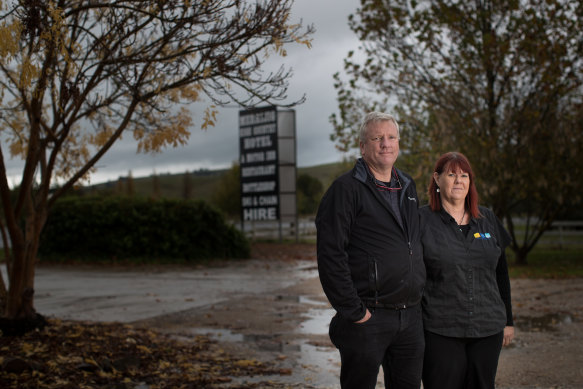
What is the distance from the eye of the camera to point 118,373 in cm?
646

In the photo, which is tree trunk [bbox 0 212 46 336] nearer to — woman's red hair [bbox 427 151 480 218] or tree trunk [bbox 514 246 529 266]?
woman's red hair [bbox 427 151 480 218]

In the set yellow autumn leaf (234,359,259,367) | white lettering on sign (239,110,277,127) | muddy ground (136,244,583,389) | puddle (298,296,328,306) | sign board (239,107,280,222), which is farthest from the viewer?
white lettering on sign (239,110,277,127)

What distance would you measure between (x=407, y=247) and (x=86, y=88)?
14.9 feet

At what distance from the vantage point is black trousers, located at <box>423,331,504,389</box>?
3.51m

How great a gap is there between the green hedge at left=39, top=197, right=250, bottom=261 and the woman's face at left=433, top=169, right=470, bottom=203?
19.4 meters

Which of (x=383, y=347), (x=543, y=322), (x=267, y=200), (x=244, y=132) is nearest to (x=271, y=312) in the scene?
(x=543, y=322)

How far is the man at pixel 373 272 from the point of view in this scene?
3.24 metres

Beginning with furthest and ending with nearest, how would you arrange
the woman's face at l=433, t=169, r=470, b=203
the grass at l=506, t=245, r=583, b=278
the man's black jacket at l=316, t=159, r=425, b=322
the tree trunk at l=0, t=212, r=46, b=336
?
the grass at l=506, t=245, r=583, b=278 < the tree trunk at l=0, t=212, r=46, b=336 < the woman's face at l=433, t=169, r=470, b=203 < the man's black jacket at l=316, t=159, r=425, b=322

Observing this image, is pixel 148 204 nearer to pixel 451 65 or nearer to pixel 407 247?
pixel 451 65

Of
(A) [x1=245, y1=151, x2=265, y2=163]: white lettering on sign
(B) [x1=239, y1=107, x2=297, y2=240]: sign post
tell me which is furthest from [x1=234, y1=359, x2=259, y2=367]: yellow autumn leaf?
(A) [x1=245, y1=151, x2=265, y2=163]: white lettering on sign

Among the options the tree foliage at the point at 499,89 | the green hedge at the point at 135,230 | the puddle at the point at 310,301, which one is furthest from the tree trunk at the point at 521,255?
the green hedge at the point at 135,230

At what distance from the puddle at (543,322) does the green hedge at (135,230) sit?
14.9 meters

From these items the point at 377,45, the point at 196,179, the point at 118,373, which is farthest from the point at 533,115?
the point at 196,179

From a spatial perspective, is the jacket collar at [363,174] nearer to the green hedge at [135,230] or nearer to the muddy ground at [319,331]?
the muddy ground at [319,331]
